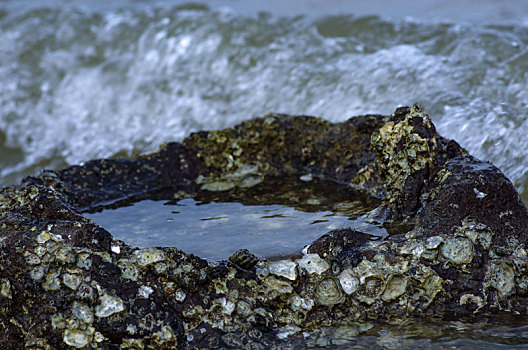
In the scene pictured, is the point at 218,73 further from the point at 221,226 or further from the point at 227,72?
the point at 221,226

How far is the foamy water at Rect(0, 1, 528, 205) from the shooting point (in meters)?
5.06

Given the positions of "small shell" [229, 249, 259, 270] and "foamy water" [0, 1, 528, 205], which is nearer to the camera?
"small shell" [229, 249, 259, 270]

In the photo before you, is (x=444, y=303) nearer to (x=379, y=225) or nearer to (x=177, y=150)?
(x=379, y=225)

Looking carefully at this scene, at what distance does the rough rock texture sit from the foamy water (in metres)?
2.11

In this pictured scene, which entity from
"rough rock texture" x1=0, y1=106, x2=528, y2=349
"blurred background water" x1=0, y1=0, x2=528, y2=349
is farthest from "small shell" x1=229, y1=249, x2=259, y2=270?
"blurred background water" x1=0, y1=0, x2=528, y2=349

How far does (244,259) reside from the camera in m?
1.82

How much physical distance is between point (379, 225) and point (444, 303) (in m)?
0.40

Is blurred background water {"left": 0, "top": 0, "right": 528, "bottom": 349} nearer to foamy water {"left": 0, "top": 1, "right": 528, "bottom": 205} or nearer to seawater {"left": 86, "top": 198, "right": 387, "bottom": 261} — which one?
foamy water {"left": 0, "top": 1, "right": 528, "bottom": 205}

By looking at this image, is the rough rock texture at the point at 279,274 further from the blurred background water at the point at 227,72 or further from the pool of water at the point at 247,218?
the blurred background water at the point at 227,72

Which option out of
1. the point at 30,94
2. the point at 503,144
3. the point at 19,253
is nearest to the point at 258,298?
the point at 19,253

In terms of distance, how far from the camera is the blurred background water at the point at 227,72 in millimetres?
5012

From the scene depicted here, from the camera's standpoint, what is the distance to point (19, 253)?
1.72m

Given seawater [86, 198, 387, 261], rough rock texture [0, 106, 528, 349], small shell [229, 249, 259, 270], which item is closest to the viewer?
rough rock texture [0, 106, 528, 349]

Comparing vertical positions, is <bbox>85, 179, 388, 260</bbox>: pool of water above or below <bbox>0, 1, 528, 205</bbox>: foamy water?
below
